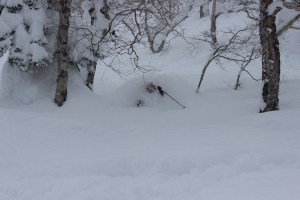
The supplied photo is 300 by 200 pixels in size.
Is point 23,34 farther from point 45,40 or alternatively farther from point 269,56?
point 269,56

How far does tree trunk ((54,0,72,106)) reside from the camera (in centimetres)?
974

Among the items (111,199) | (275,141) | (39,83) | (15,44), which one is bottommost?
(111,199)

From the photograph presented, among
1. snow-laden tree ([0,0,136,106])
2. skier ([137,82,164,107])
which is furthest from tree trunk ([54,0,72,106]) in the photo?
skier ([137,82,164,107])

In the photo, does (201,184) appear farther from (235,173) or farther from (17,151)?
(17,151)

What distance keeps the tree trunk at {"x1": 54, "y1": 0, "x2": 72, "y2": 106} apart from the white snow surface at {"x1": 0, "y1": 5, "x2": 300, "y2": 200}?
1.06ft

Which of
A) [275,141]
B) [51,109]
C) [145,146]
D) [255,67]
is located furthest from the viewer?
[255,67]

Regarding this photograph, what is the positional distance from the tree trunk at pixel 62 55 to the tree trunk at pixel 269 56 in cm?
484

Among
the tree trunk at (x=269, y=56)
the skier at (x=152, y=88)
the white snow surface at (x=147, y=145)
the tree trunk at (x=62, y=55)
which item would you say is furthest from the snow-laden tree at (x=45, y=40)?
the tree trunk at (x=269, y=56)

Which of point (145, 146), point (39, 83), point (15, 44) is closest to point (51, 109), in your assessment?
point (39, 83)

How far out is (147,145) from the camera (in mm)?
6973

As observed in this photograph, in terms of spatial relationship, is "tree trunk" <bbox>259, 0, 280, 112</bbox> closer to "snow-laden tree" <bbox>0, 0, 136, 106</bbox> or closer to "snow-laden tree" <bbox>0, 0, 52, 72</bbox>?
"snow-laden tree" <bbox>0, 0, 136, 106</bbox>

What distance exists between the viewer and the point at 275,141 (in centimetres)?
649

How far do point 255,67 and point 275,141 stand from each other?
1412cm

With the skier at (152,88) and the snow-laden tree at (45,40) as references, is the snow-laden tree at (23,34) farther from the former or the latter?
the skier at (152,88)
